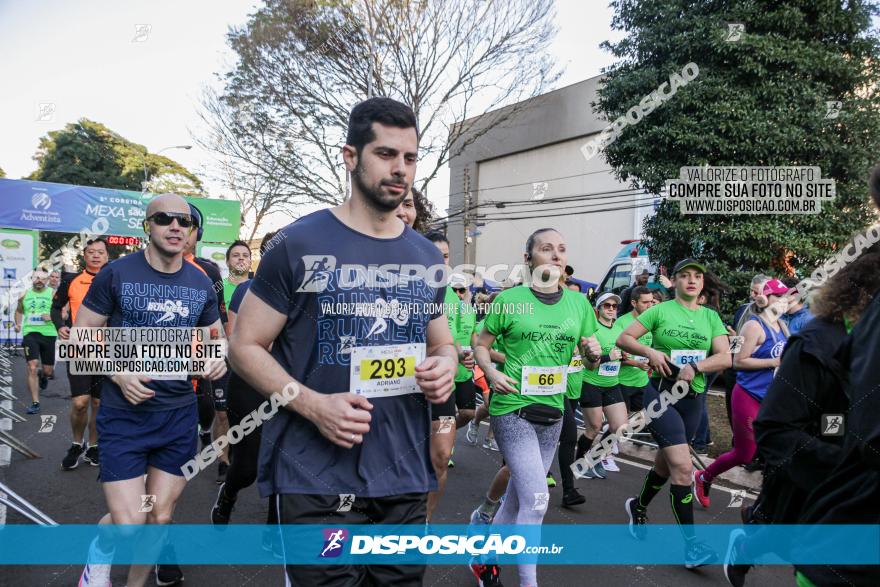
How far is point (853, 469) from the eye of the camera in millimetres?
1568

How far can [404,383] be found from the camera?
2.12 meters

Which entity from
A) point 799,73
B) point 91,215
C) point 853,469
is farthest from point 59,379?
point 799,73

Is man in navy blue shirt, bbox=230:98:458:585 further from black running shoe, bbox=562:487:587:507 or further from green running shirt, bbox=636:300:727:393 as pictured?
black running shoe, bbox=562:487:587:507

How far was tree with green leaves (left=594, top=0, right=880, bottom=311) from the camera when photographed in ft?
44.2

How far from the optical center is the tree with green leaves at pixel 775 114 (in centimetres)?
1346

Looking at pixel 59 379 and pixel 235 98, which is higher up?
pixel 235 98

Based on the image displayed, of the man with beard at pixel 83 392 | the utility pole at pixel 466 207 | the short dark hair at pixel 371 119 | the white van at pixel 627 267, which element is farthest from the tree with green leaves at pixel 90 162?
the short dark hair at pixel 371 119

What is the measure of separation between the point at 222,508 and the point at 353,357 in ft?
9.84

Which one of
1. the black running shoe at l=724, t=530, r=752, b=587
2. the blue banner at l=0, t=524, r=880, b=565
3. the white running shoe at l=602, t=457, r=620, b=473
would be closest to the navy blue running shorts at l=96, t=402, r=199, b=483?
the blue banner at l=0, t=524, r=880, b=565

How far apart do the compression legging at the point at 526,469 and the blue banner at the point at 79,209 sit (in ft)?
53.2

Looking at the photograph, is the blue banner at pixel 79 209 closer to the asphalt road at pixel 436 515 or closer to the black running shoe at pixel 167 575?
the asphalt road at pixel 436 515

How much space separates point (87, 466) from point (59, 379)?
8.78 m

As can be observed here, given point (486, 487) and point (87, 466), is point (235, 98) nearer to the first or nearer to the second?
point (87, 466)

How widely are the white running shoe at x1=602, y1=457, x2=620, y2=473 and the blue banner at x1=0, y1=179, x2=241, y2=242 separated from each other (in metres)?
14.7
